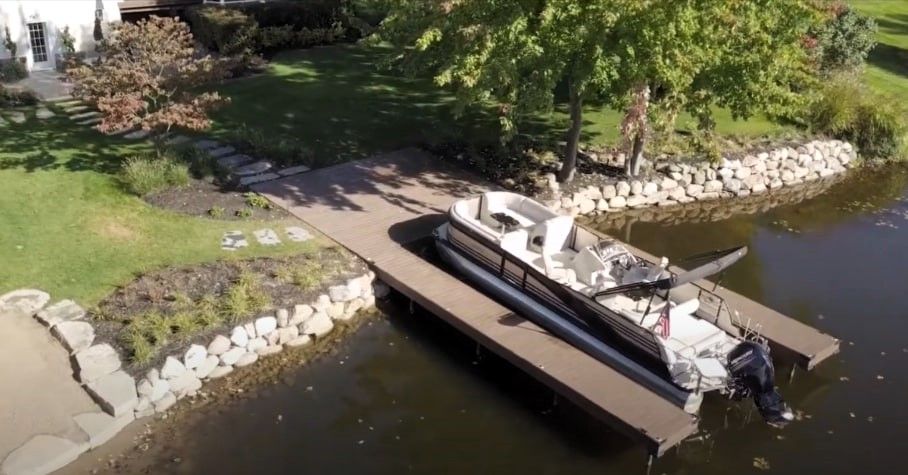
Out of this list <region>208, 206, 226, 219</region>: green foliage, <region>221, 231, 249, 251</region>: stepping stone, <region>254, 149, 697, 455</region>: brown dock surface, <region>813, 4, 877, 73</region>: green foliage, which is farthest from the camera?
<region>813, 4, 877, 73</region>: green foliage

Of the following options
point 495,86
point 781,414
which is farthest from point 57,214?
point 781,414

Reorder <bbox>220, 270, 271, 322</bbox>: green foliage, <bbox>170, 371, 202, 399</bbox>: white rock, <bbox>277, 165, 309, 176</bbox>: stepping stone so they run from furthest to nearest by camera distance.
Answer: <bbox>277, 165, 309, 176</bbox>: stepping stone, <bbox>220, 270, 271, 322</bbox>: green foliage, <bbox>170, 371, 202, 399</bbox>: white rock

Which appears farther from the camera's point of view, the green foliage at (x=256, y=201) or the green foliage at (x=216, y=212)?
the green foliage at (x=256, y=201)

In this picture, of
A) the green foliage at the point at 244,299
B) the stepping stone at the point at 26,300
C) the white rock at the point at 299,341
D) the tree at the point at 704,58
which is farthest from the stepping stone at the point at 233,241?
the tree at the point at 704,58

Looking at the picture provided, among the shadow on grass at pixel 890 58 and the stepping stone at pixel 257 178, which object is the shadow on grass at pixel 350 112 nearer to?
the stepping stone at pixel 257 178

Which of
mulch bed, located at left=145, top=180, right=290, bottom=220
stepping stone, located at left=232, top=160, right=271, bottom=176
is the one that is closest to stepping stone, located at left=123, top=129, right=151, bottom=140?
stepping stone, located at left=232, top=160, right=271, bottom=176

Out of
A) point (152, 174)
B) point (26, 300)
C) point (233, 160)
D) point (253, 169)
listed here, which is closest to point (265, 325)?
point (26, 300)

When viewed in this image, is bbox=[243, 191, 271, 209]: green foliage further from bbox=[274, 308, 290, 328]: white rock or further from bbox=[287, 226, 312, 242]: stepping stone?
bbox=[274, 308, 290, 328]: white rock

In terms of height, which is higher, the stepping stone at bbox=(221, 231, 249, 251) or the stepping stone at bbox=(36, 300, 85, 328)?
Answer: the stepping stone at bbox=(221, 231, 249, 251)
